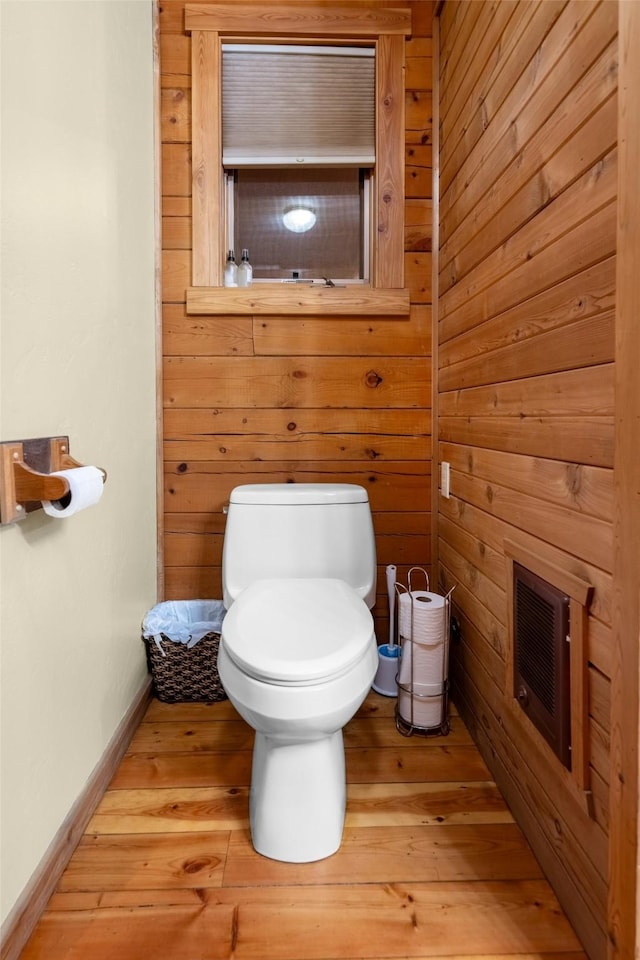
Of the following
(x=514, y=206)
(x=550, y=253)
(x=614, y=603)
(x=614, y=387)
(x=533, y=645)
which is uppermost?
(x=514, y=206)

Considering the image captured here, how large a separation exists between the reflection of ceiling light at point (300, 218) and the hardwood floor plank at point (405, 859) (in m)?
1.94

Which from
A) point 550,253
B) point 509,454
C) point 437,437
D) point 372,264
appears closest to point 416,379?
point 437,437

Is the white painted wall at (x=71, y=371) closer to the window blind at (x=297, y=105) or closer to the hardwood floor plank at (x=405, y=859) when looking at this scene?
the window blind at (x=297, y=105)

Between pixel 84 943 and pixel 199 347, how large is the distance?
5.31ft

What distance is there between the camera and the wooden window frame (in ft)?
5.91

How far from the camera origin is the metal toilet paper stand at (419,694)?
1.54 metres

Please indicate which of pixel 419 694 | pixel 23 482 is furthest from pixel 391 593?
pixel 23 482

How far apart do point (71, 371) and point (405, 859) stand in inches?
51.4

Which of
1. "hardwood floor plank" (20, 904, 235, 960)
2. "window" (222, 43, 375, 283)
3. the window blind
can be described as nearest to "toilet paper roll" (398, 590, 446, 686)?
"hardwood floor plank" (20, 904, 235, 960)

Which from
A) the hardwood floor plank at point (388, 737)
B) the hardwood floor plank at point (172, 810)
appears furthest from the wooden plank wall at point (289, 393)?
the hardwood floor plank at point (172, 810)

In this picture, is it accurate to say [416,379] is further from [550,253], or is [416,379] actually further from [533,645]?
[533,645]

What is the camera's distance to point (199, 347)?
73.3 inches

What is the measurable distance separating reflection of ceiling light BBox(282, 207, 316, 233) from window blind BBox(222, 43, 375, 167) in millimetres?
159

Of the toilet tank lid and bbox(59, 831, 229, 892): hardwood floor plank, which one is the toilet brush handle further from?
bbox(59, 831, 229, 892): hardwood floor plank
